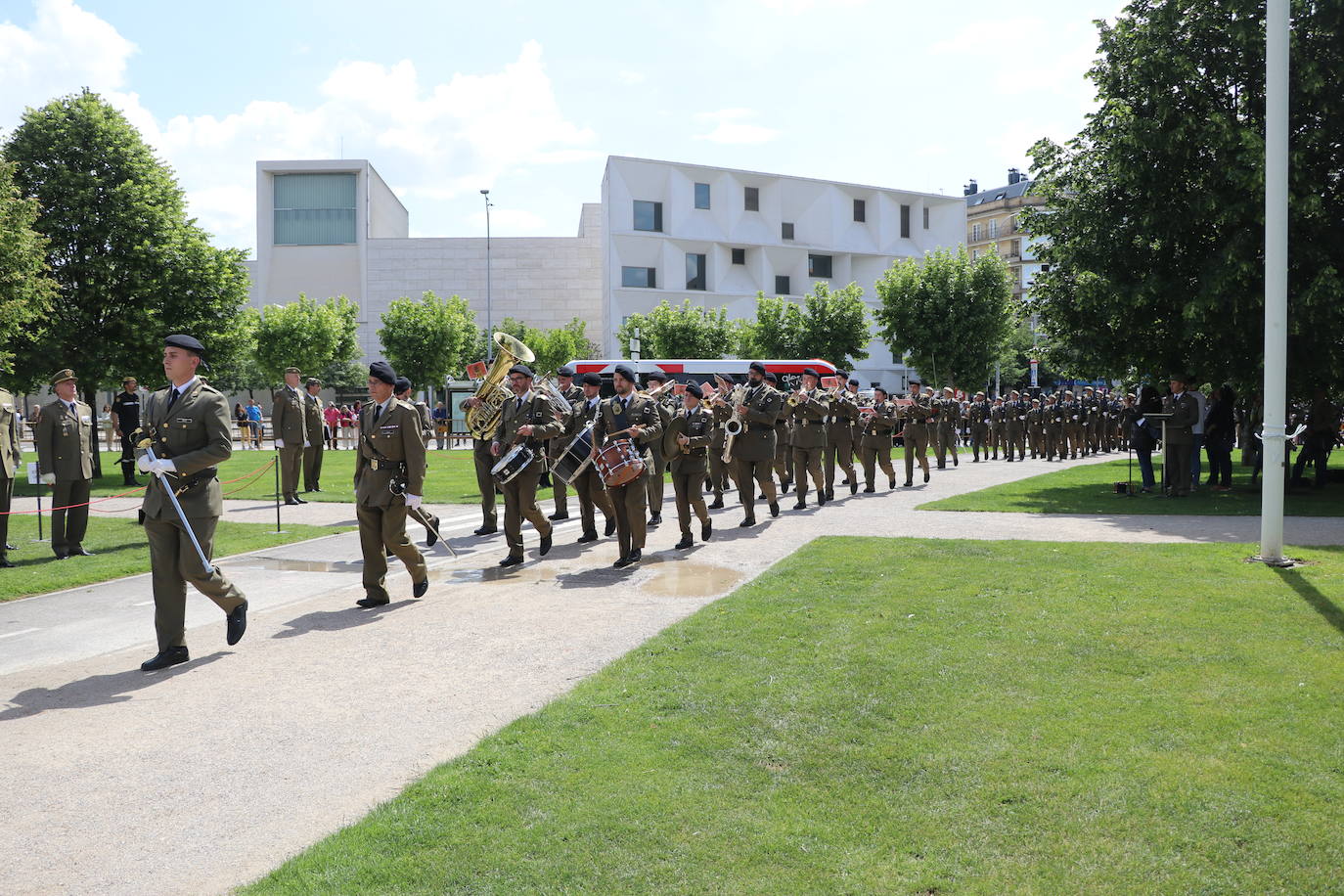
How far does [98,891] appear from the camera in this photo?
11.3 ft

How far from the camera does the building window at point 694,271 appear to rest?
2496 inches

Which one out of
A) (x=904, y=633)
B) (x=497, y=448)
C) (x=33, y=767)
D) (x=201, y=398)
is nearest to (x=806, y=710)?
(x=904, y=633)

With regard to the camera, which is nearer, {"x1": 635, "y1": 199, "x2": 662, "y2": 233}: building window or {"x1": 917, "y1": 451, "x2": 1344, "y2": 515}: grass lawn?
{"x1": 917, "y1": 451, "x2": 1344, "y2": 515}: grass lawn

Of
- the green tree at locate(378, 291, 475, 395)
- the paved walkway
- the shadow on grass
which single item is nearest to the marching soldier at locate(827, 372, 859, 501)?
the paved walkway

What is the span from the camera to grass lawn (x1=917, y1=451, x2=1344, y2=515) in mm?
13906

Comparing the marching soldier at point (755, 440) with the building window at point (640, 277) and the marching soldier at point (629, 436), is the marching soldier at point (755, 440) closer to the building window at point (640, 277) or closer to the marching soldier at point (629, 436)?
the marching soldier at point (629, 436)

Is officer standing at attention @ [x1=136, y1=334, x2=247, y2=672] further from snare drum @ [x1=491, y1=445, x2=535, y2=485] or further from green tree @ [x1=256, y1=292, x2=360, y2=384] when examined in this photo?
green tree @ [x1=256, y1=292, x2=360, y2=384]

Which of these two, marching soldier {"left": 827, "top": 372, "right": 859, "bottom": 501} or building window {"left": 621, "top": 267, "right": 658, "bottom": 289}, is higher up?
building window {"left": 621, "top": 267, "right": 658, "bottom": 289}

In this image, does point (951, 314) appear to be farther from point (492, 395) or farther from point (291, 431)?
point (492, 395)

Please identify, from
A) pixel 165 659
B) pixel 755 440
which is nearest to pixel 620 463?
pixel 755 440

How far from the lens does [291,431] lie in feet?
54.1

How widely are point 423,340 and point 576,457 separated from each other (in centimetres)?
4425

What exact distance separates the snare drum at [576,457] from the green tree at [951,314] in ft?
125

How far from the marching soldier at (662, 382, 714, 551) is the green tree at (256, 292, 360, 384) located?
46.9 metres
